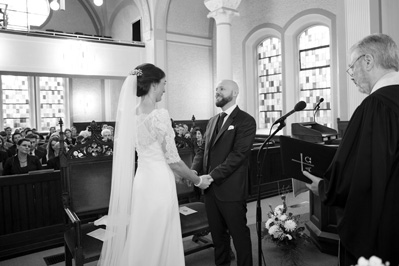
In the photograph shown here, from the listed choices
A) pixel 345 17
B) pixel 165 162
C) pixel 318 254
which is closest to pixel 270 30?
pixel 345 17

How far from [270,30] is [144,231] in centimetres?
997

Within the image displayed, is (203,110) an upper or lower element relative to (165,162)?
upper

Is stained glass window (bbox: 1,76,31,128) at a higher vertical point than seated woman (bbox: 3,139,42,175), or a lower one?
higher

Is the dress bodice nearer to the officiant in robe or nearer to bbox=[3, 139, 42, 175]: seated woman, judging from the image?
the officiant in robe

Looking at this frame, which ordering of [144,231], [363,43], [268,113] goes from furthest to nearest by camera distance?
[268,113] → [144,231] → [363,43]

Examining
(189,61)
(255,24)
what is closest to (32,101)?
(189,61)

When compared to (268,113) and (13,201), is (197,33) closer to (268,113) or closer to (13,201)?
(268,113)

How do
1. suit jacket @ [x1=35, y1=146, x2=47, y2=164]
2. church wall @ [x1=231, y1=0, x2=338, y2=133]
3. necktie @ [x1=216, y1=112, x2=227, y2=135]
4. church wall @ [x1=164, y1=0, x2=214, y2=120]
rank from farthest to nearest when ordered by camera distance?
church wall @ [x1=164, y1=0, x2=214, y2=120], church wall @ [x1=231, y1=0, x2=338, y2=133], suit jacket @ [x1=35, y1=146, x2=47, y2=164], necktie @ [x1=216, y1=112, x2=227, y2=135]

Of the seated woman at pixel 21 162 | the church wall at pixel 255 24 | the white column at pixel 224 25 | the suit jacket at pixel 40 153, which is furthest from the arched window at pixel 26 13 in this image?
the seated woman at pixel 21 162

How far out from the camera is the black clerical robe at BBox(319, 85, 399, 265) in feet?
5.50

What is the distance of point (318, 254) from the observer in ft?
12.4

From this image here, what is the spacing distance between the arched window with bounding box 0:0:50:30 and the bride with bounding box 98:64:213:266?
1326cm

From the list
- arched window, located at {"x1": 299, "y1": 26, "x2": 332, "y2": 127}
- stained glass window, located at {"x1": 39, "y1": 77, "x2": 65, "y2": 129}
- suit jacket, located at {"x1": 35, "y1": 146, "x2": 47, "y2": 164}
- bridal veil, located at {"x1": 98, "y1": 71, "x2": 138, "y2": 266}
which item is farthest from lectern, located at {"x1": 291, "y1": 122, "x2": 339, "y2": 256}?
stained glass window, located at {"x1": 39, "y1": 77, "x2": 65, "y2": 129}

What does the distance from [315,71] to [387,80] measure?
908 centimetres
